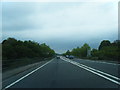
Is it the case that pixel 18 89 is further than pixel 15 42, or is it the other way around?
pixel 15 42

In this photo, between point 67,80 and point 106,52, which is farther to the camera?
point 106,52

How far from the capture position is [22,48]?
73562 mm

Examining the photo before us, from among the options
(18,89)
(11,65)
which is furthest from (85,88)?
(11,65)

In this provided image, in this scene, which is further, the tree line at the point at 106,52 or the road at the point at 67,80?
the tree line at the point at 106,52

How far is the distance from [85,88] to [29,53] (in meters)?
67.1

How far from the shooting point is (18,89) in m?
12.1

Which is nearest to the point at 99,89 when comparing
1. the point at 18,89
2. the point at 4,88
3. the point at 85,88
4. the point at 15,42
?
the point at 85,88

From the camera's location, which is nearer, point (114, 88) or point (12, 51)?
point (114, 88)

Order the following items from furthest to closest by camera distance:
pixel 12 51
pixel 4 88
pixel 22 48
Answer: pixel 22 48 < pixel 12 51 < pixel 4 88

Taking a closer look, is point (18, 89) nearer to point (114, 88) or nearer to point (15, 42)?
point (114, 88)

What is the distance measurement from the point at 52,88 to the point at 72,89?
3.23 ft

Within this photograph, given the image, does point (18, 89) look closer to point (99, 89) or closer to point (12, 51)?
point (99, 89)

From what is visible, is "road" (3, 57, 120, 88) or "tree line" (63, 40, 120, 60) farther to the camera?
"tree line" (63, 40, 120, 60)

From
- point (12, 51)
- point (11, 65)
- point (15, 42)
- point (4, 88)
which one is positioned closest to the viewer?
point (4, 88)
